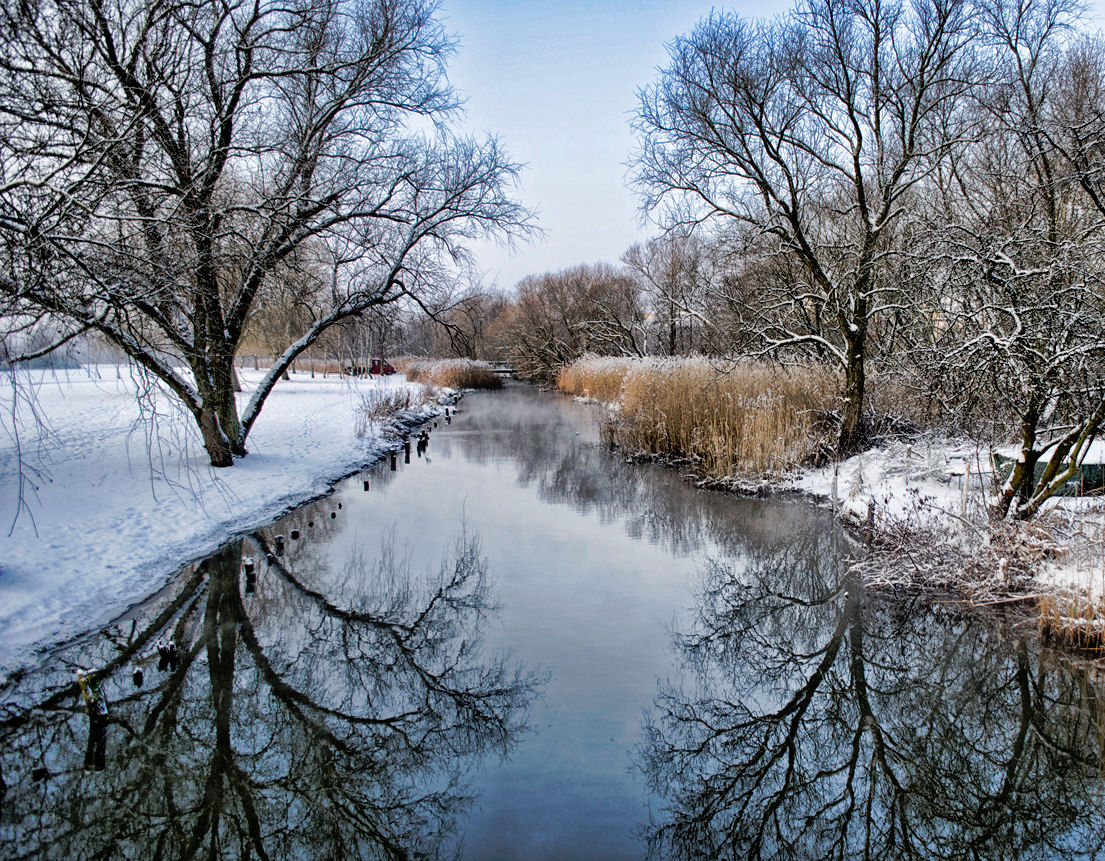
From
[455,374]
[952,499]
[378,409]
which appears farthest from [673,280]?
[952,499]

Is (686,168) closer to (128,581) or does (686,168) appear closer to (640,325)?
(128,581)

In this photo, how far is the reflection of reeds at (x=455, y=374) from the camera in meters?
32.3

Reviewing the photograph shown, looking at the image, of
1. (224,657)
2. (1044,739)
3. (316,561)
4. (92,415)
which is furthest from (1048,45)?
(92,415)

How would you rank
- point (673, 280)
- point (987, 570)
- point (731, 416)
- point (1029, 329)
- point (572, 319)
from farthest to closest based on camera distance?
point (572, 319) → point (673, 280) → point (731, 416) → point (987, 570) → point (1029, 329)

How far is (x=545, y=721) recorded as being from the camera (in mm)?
4172

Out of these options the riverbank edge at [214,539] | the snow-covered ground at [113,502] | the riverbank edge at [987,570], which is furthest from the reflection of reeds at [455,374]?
the riverbank edge at [987,570]

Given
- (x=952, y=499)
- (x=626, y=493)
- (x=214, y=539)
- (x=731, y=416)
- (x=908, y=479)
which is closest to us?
(x=952, y=499)

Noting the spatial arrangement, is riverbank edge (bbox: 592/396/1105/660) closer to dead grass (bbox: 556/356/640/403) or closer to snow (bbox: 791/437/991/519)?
snow (bbox: 791/437/991/519)

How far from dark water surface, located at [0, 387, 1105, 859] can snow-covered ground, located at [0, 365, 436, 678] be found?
36 centimetres

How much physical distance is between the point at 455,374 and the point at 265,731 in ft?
99.3

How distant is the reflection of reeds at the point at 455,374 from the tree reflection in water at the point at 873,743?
2641 cm

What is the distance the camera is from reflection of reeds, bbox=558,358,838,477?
1092 centimetres

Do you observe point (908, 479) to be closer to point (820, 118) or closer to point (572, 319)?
→ point (820, 118)

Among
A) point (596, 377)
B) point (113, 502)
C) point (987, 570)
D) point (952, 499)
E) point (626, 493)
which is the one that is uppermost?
point (596, 377)
